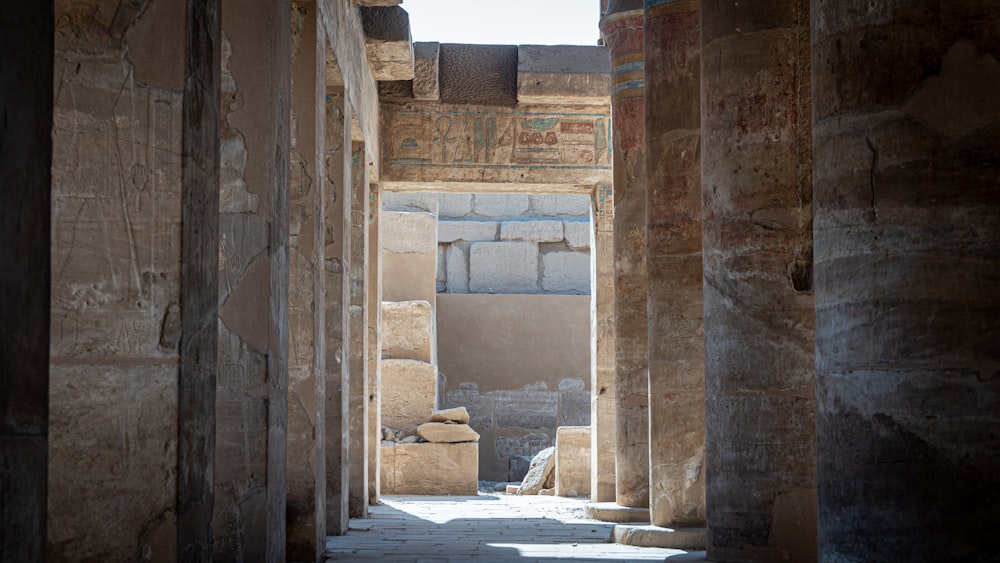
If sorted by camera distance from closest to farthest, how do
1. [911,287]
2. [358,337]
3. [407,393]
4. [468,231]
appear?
1. [911,287]
2. [358,337]
3. [407,393]
4. [468,231]

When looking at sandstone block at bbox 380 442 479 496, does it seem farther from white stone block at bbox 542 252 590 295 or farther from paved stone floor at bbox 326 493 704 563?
white stone block at bbox 542 252 590 295

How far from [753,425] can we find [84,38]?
3.43 m

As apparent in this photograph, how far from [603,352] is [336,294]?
3.88m

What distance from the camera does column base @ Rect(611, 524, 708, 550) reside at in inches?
284

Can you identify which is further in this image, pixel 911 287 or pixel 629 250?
pixel 629 250

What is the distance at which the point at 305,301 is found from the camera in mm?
6652

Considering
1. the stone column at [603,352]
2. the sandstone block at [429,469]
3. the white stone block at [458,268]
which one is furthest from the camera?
the white stone block at [458,268]

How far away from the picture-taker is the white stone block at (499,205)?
70.5 ft

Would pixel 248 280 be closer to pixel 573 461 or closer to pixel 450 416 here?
pixel 573 461

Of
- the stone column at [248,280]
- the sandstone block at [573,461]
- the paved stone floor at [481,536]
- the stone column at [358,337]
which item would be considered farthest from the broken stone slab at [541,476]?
the stone column at [248,280]

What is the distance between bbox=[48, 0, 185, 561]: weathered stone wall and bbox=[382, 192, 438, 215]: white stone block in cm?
1428

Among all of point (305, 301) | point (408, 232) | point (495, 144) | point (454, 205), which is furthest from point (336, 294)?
point (454, 205)

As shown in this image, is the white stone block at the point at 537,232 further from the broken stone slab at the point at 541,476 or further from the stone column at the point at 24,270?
the stone column at the point at 24,270

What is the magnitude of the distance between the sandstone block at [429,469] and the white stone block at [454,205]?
28.4ft
